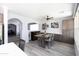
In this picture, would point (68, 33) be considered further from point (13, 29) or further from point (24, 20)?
point (13, 29)

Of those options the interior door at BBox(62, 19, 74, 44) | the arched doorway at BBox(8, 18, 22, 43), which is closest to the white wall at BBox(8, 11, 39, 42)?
the arched doorway at BBox(8, 18, 22, 43)

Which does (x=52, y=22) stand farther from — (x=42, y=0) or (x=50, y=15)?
(x=42, y=0)

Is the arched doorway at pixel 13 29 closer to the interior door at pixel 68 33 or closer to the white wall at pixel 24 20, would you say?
the white wall at pixel 24 20

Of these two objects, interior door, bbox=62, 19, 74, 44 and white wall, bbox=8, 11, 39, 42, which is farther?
interior door, bbox=62, 19, 74, 44

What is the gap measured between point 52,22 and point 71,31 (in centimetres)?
114

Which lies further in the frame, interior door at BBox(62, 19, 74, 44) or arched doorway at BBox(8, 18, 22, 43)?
interior door at BBox(62, 19, 74, 44)

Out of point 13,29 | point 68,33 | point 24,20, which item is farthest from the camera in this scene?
point 68,33

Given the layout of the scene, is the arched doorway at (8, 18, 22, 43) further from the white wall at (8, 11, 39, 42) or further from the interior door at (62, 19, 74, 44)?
the interior door at (62, 19, 74, 44)

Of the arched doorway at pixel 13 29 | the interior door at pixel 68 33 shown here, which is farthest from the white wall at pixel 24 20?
the interior door at pixel 68 33

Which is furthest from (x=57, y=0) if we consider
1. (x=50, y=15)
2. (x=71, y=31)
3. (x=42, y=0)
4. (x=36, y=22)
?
(x=71, y=31)

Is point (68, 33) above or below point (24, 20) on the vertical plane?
below

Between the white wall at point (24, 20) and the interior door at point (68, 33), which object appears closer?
the white wall at point (24, 20)

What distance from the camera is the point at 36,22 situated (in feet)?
5.77

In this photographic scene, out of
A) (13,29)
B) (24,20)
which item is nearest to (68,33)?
(24,20)
